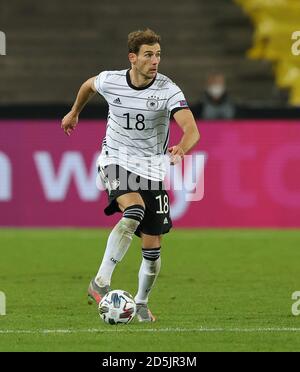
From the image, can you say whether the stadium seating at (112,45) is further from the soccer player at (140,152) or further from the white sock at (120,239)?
the white sock at (120,239)

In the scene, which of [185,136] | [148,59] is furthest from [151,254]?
[148,59]

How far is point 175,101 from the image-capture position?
8945 millimetres

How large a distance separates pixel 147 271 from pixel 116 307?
23.5 inches

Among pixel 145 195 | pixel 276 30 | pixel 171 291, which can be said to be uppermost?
pixel 276 30

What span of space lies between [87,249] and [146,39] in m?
6.52

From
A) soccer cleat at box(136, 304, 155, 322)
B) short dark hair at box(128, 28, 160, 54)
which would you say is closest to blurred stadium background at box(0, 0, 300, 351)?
soccer cleat at box(136, 304, 155, 322)

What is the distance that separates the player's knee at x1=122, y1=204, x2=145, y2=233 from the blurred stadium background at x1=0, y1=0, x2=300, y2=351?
33.8 inches

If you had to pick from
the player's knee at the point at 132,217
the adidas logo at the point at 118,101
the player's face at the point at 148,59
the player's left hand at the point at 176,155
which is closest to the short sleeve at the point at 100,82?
the adidas logo at the point at 118,101

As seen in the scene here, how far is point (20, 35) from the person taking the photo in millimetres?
23250

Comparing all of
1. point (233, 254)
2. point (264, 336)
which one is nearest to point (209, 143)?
point (233, 254)

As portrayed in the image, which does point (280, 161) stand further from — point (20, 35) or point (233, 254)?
point (20, 35)

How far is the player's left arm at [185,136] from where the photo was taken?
8.37 metres

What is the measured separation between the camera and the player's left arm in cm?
837

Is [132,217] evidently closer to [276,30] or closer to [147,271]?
[147,271]
